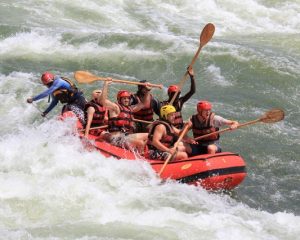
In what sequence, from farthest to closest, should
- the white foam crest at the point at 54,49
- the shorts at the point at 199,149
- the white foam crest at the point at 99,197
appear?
the white foam crest at the point at 54,49 < the shorts at the point at 199,149 < the white foam crest at the point at 99,197

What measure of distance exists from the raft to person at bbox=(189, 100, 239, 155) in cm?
29

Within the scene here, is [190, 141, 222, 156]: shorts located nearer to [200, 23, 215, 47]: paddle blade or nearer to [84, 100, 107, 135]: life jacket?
[84, 100, 107, 135]: life jacket

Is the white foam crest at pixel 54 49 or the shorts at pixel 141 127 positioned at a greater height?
the shorts at pixel 141 127

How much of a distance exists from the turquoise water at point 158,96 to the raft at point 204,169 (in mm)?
158

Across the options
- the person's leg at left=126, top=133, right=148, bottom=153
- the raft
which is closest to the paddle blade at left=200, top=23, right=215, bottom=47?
the person's leg at left=126, top=133, right=148, bottom=153

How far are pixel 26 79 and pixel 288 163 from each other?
17.6 ft

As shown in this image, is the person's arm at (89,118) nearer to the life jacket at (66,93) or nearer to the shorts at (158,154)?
the life jacket at (66,93)

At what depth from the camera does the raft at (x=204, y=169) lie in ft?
22.8

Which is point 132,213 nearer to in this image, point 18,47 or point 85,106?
point 85,106

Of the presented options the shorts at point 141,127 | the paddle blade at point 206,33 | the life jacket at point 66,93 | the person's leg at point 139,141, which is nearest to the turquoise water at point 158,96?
the person's leg at point 139,141

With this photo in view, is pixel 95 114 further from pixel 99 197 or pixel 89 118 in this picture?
pixel 99 197

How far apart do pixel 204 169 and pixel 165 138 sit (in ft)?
2.12

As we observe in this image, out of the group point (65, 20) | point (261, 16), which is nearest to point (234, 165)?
point (65, 20)

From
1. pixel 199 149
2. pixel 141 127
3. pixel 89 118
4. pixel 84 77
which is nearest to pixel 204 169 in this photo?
pixel 199 149
